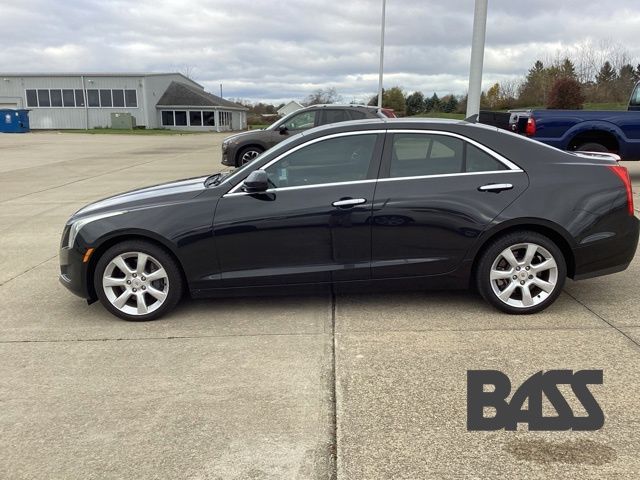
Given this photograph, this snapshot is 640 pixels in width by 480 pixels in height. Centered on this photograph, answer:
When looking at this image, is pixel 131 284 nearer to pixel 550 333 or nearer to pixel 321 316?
pixel 321 316

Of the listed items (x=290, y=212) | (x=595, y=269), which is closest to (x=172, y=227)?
(x=290, y=212)

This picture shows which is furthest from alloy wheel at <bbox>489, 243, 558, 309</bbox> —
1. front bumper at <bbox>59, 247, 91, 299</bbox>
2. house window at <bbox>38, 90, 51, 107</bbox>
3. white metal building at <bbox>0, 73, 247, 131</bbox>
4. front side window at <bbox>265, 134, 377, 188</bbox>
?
house window at <bbox>38, 90, 51, 107</bbox>

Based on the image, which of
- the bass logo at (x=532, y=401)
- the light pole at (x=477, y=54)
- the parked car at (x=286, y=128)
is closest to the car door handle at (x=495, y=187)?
the bass logo at (x=532, y=401)

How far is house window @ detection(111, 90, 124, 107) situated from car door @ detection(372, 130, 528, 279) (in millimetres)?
57443

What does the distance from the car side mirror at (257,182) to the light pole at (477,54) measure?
736 centimetres

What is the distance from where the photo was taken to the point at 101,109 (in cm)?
5628

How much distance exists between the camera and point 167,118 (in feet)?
196

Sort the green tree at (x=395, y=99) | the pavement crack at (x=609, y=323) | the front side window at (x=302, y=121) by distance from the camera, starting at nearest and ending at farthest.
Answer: the pavement crack at (x=609, y=323), the front side window at (x=302, y=121), the green tree at (x=395, y=99)

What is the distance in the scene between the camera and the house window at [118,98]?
5647 centimetres

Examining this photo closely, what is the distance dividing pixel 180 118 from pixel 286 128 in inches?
1950

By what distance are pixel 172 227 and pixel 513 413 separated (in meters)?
2.82

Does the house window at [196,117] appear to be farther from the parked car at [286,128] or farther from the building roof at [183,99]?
the parked car at [286,128]

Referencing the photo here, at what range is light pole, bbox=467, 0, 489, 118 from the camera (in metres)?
10.7

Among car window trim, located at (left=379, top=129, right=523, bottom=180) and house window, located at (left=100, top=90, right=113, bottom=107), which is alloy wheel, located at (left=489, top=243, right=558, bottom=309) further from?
house window, located at (left=100, top=90, right=113, bottom=107)
